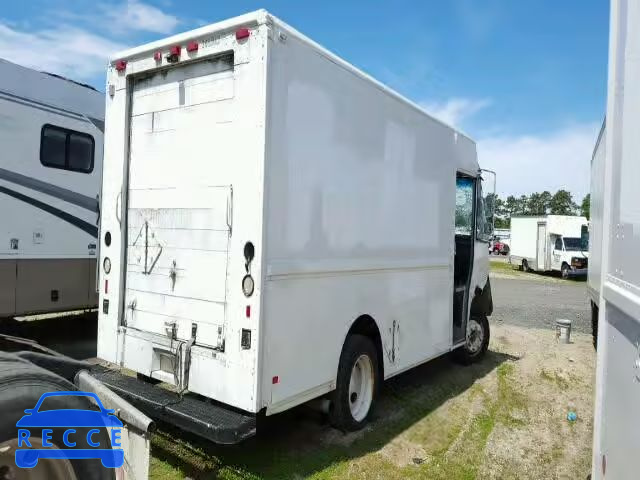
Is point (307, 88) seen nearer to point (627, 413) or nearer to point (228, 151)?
point (228, 151)

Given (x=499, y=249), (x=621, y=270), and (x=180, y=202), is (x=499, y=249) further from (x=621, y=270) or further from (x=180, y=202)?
(x=621, y=270)

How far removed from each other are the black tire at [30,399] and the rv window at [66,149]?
19.0ft

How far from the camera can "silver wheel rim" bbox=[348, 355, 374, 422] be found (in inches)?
201

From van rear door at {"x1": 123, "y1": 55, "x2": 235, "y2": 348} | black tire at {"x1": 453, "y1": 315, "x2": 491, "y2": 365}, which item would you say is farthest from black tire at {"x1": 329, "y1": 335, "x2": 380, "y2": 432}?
black tire at {"x1": 453, "y1": 315, "x2": 491, "y2": 365}

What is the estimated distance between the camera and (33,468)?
2.38 m

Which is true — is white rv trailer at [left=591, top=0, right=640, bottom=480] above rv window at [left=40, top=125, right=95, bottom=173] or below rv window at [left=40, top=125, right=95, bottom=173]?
below

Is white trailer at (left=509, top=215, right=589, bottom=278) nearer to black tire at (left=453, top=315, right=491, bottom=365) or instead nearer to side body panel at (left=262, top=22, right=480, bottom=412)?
black tire at (left=453, top=315, right=491, bottom=365)

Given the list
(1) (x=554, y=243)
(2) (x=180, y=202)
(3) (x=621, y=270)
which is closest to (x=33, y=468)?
(2) (x=180, y=202)

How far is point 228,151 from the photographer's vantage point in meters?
4.02

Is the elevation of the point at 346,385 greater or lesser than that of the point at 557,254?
lesser

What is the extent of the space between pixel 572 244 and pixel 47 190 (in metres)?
24.2

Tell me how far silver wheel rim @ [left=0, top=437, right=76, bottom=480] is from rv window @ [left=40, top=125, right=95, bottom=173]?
6215mm

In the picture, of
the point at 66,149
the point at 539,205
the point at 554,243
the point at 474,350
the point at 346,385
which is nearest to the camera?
the point at 346,385

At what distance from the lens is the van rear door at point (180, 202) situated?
13.5 ft
